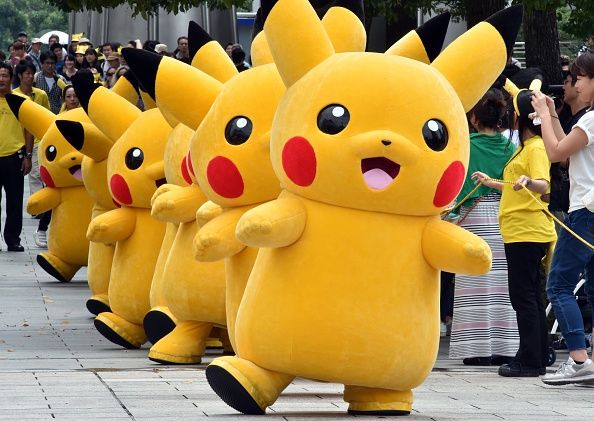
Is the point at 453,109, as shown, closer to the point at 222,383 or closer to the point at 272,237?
the point at 272,237

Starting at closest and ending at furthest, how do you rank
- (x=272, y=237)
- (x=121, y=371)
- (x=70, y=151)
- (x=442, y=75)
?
(x=272, y=237) → (x=442, y=75) → (x=121, y=371) → (x=70, y=151)

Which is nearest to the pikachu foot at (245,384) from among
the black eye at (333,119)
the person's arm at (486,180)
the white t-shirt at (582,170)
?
the black eye at (333,119)

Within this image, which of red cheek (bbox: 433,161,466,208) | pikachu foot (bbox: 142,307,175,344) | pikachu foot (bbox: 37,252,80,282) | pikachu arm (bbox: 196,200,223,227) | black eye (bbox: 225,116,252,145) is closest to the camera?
red cheek (bbox: 433,161,466,208)

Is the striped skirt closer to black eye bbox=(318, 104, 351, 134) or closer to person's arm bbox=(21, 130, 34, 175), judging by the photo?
black eye bbox=(318, 104, 351, 134)

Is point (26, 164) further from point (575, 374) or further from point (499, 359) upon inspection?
point (575, 374)

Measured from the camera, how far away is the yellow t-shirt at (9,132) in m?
17.9

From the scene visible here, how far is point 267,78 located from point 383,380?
210cm

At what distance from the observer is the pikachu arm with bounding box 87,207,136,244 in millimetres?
10719

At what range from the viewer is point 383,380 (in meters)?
6.95

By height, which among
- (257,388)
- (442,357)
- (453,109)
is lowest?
(442,357)

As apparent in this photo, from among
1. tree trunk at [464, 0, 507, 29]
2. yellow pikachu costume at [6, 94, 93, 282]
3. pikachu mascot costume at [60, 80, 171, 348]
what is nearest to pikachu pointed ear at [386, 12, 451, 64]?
pikachu mascot costume at [60, 80, 171, 348]

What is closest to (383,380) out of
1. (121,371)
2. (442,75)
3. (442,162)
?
(442,162)

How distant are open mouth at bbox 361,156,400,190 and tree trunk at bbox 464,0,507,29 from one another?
7458mm

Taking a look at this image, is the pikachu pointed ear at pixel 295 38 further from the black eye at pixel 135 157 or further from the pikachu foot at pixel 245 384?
the black eye at pixel 135 157
